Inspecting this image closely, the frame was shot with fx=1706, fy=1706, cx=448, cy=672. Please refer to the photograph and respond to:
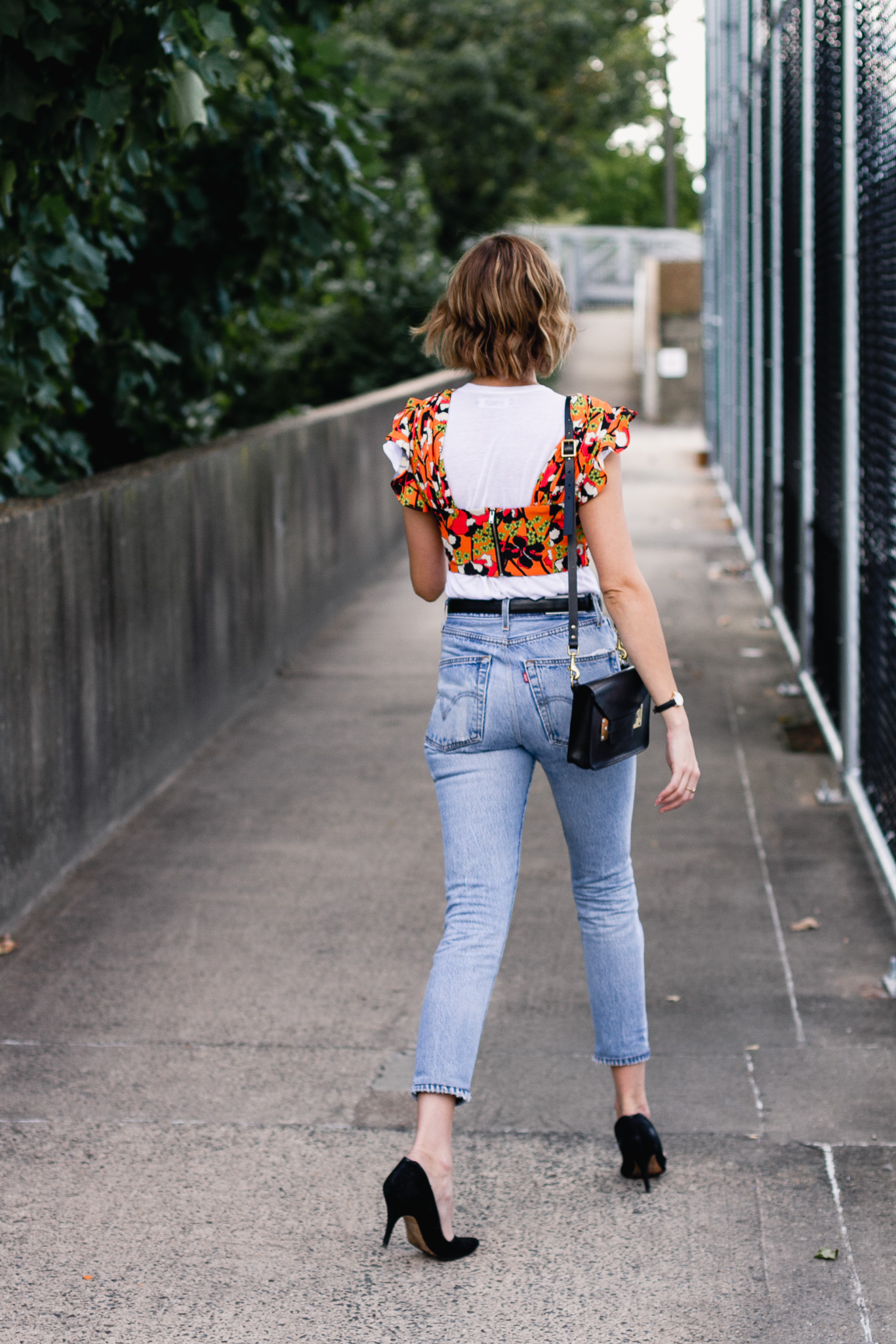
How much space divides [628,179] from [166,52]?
247 ft

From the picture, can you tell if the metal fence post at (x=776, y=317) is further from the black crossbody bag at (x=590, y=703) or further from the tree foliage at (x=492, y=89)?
the tree foliage at (x=492, y=89)

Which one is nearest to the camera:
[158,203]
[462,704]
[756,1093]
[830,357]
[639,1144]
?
[462,704]

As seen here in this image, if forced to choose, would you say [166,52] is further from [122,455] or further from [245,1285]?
[122,455]

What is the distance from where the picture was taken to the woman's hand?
10.3 feet

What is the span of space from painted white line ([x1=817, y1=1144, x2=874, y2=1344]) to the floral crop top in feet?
4.45

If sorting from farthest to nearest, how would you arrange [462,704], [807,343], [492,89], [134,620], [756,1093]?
[492,89], [807,343], [134,620], [756,1093], [462,704]

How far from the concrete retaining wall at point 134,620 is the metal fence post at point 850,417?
2631 mm

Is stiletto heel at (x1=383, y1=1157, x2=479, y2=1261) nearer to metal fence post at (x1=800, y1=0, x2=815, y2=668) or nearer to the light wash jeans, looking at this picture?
the light wash jeans

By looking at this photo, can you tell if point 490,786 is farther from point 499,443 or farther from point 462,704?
point 499,443

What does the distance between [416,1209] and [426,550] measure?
120 cm

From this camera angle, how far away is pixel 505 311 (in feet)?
9.96

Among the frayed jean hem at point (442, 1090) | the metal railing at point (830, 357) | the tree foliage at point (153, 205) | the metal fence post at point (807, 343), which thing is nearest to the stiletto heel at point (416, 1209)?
the frayed jean hem at point (442, 1090)

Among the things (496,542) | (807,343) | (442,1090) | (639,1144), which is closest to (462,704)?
(496,542)

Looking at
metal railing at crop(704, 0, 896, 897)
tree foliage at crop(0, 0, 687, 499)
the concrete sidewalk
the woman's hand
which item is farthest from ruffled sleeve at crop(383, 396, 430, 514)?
metal railing at crop(704, 0, 896, 897)
